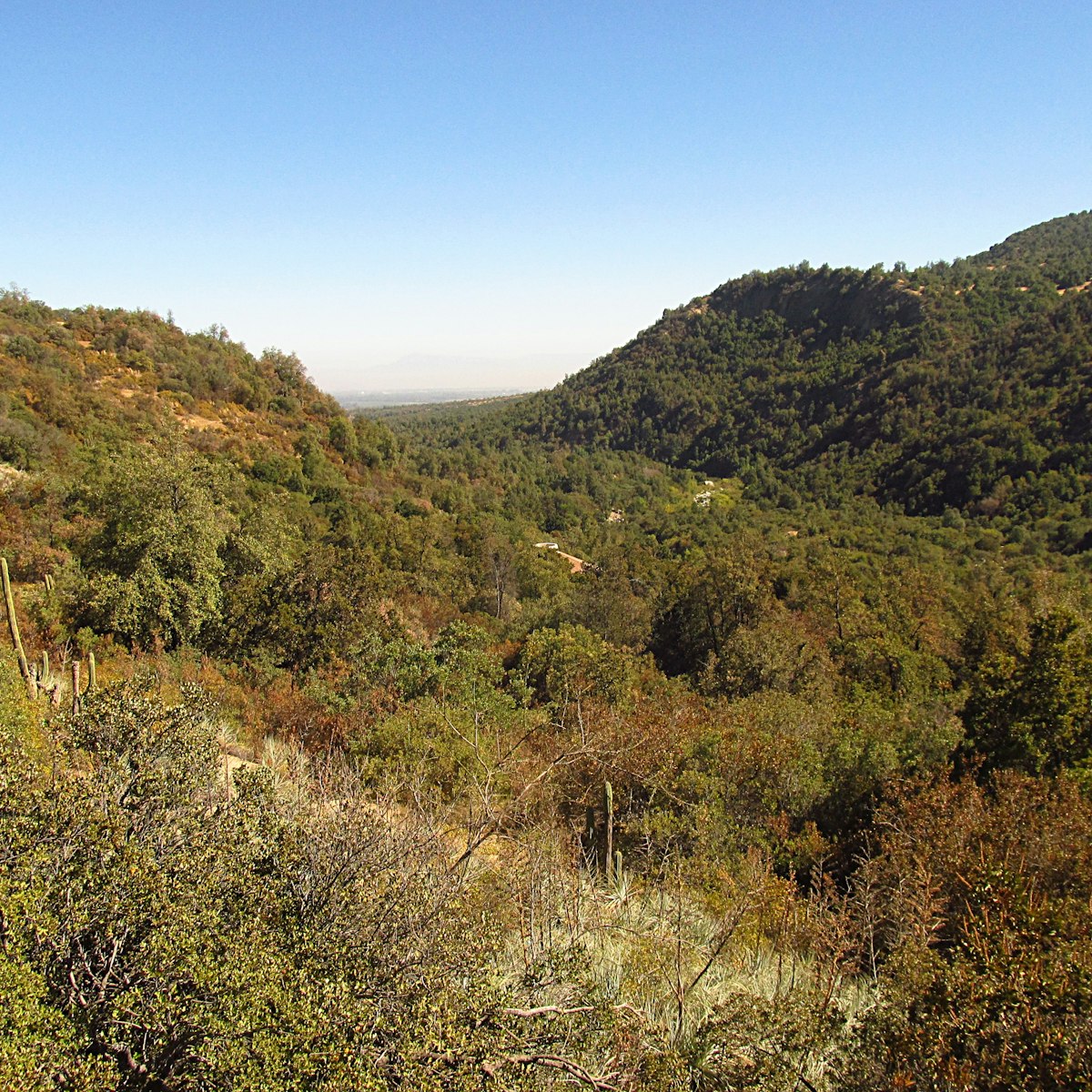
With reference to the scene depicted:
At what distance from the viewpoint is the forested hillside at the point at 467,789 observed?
4.20m

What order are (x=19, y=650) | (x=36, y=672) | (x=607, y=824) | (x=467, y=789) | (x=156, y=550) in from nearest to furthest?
(x=467, y=789), (x=607, y=824), (x=19, y=650), (x=36, y=672), (x=156, y=550)

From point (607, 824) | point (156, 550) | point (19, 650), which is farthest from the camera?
point (156, 550)

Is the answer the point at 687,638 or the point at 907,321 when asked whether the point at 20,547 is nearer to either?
the point at 687,638

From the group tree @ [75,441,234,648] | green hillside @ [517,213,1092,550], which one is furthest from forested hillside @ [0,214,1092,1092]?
green hillside @ [517,213,1092,550]

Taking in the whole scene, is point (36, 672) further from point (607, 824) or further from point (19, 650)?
point (607, 824)

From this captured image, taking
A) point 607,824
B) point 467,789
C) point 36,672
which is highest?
point 36,672

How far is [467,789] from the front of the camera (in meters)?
9.84

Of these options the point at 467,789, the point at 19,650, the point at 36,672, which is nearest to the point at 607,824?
the point at 467,789

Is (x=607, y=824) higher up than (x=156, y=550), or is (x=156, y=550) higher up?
(x=156, y=550)

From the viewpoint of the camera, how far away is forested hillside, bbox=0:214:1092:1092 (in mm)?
4199

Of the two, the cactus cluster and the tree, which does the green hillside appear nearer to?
the tree

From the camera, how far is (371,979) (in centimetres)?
442

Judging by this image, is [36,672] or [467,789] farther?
[36,672]

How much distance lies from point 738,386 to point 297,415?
247ft
